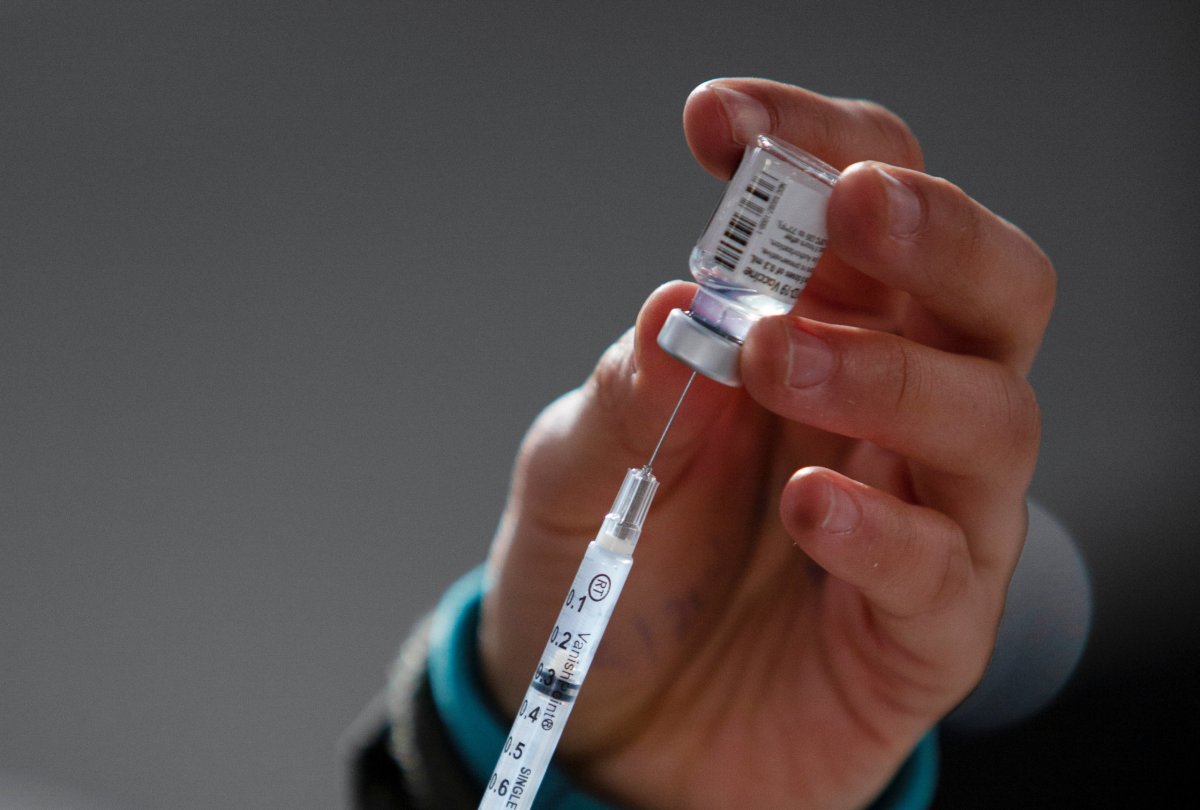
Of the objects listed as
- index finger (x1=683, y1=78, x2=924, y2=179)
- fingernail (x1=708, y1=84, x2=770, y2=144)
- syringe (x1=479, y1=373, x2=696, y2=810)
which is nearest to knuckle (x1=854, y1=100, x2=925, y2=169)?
index finger (x1=683, y1=78, x2=924, y2=179)

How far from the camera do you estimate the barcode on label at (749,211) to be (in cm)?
67

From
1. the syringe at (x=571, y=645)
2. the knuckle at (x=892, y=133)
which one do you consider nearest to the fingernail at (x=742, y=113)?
the knuckle at (x=892, y=133)

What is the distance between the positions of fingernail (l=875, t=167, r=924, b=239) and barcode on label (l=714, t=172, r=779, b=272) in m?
0.08

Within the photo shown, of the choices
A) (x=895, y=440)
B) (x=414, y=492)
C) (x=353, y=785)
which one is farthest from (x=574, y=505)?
(x=414, y=492)

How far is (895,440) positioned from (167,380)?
1.89 meters

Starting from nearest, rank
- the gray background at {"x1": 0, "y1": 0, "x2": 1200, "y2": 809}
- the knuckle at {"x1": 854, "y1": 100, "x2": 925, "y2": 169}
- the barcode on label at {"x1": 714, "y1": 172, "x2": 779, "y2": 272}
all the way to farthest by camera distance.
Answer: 1. the barcode on label at {"x1": 714, "y1": 172, "x2": 779, "y2": 272}
2. the knuckle at {"x1": 854, "y1": 100, "x2": 925, "y2": 169}
3. the gray background at {"x1": 0, "y1": 0, "x2": 1200, "y2": 809}

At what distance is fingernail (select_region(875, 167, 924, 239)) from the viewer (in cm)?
67

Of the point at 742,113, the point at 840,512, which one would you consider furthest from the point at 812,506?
the point at 742,113

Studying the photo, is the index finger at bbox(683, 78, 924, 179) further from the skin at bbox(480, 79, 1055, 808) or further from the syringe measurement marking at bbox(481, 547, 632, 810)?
the syringe measurement marking at bbox(481, 547, 632, 810)

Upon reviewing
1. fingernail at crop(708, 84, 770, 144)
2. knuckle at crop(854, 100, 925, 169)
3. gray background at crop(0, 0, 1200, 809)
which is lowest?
gray background at crop(0, 0, 1200, 809)

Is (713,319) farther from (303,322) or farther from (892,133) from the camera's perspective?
(303,322)

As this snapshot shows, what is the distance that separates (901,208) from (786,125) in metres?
0.15

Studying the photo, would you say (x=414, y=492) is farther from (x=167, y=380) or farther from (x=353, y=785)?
(x=353, y=785)

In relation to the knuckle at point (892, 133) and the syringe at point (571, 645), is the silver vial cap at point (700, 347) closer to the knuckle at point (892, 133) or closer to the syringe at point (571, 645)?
the syringe at point (571, 645)
